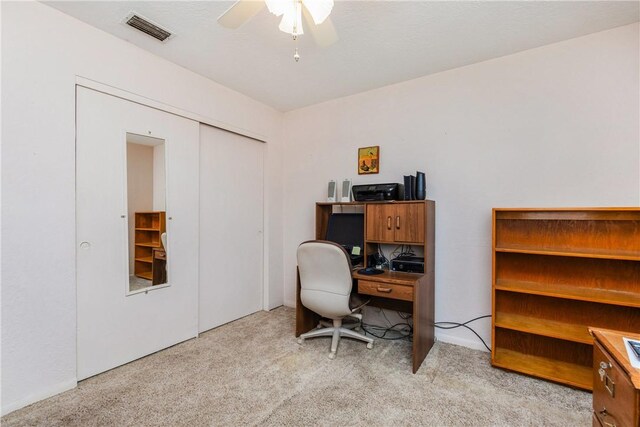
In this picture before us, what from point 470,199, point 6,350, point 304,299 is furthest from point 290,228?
point 6,350

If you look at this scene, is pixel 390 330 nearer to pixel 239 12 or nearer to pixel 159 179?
pixel 159 179

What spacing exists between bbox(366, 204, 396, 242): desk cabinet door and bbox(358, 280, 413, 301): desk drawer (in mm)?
448

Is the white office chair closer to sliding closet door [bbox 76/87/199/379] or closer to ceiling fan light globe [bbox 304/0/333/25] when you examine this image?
sliding closet door [bbox 76/87/199/379]

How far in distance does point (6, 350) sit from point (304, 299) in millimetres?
1918

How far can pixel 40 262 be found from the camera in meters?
1.83

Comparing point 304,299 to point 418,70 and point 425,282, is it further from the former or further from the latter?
point 418,70

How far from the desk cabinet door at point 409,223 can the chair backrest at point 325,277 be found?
61 cm

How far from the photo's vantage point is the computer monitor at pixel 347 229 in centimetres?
295

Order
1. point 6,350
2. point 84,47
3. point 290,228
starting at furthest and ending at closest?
point 290,228 < point 84,47 < point 6,350

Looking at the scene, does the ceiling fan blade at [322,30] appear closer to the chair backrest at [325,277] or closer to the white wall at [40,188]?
the chair backrest at [325,277]

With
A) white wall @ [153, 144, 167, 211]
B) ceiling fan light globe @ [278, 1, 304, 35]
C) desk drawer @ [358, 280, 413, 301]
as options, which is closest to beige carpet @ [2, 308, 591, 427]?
desk drawer @ [358, 280, 413, 301]

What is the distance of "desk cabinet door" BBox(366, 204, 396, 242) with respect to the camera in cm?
258

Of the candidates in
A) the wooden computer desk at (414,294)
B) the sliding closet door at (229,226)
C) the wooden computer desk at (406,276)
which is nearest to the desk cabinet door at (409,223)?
the wooden computer desk at (406,276)

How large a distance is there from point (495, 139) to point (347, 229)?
1.58 meters
